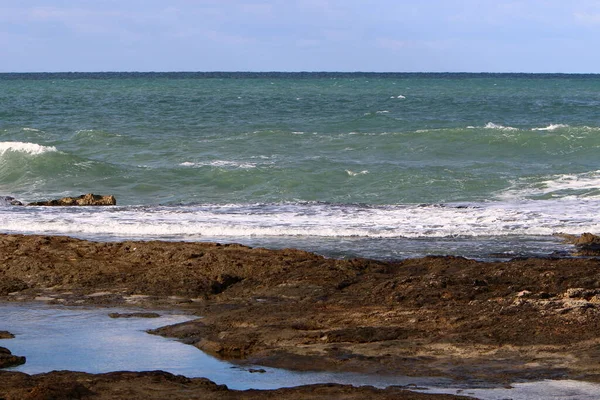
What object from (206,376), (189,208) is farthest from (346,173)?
(206,376)

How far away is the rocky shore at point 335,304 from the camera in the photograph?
693cm

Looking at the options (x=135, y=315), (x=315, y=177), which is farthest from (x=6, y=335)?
(x=315, y=177)

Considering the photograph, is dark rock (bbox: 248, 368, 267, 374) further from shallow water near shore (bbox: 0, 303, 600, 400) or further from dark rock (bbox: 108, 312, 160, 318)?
dark rock (bbox: 108, 312, 160, 318)

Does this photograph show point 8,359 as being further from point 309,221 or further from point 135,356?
point 309,221

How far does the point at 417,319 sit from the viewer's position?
800 cm

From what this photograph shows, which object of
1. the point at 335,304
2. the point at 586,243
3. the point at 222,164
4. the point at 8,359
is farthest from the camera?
the point at 222,164

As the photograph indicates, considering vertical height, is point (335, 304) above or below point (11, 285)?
above

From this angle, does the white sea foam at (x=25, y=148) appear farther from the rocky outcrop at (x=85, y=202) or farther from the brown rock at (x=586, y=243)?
the brown rock at (x=586, y=243)

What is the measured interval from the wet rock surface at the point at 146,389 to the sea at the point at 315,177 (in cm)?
580

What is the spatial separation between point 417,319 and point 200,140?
24.7 meters

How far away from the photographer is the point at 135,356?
24.3ft

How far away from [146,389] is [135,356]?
1259 mm

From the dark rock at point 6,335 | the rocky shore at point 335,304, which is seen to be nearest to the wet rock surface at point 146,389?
the rocky shore at point 335,304

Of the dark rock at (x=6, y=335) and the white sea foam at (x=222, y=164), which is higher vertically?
the dark rock at (x=6, y=335)
